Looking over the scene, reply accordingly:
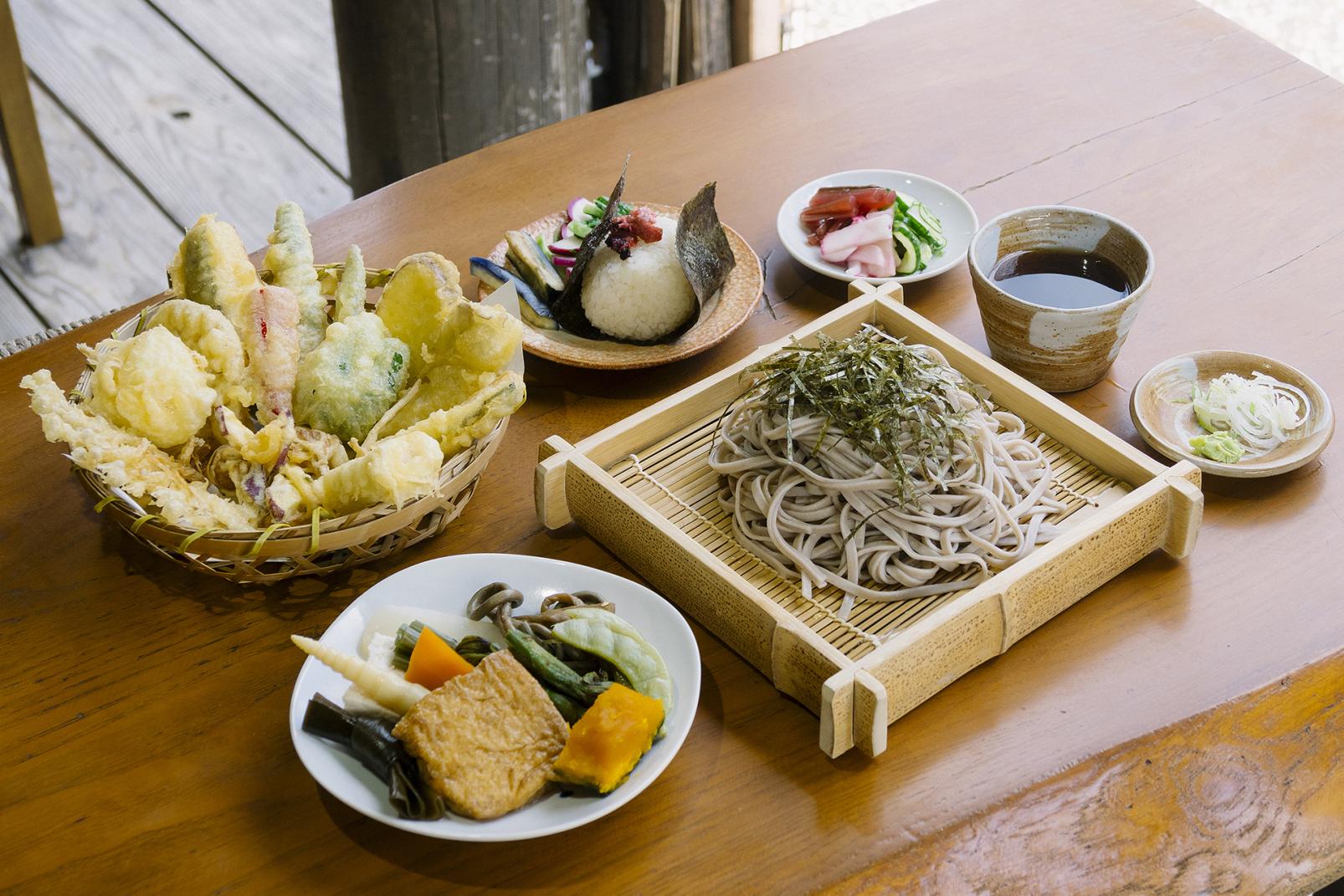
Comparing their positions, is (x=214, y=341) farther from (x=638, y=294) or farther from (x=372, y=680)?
(x=638, y=294)

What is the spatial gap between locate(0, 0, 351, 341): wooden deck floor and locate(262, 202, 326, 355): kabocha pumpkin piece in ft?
7.56

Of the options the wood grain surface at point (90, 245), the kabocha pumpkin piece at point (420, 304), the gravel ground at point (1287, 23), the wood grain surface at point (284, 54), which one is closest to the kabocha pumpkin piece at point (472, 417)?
the kabocha pumpkin piece at point (420, 304)

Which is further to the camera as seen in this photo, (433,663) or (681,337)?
(681,337)

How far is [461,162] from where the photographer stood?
2.38m

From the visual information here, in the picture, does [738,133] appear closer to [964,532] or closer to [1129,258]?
[1129,258]

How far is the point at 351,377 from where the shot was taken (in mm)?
1599

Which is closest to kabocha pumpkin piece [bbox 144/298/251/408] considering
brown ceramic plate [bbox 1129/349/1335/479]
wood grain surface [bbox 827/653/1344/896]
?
wood grain surface [bbox 827/653/1344/896]

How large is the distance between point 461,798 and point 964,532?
702 mm

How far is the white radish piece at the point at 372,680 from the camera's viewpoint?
132cm

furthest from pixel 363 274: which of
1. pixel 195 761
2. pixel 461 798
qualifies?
pixel 461 798

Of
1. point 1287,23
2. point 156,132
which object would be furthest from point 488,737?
point 1287,23

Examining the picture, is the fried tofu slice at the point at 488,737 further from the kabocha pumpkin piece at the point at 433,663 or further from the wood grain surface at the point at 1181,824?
the wood grain surface at the point at 1181,824

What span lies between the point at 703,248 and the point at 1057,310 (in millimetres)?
536

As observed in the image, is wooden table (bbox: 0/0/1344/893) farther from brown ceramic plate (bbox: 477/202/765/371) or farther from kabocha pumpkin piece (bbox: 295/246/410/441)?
kabocha pumpkin piece (bbox: 295/246/410/441)
